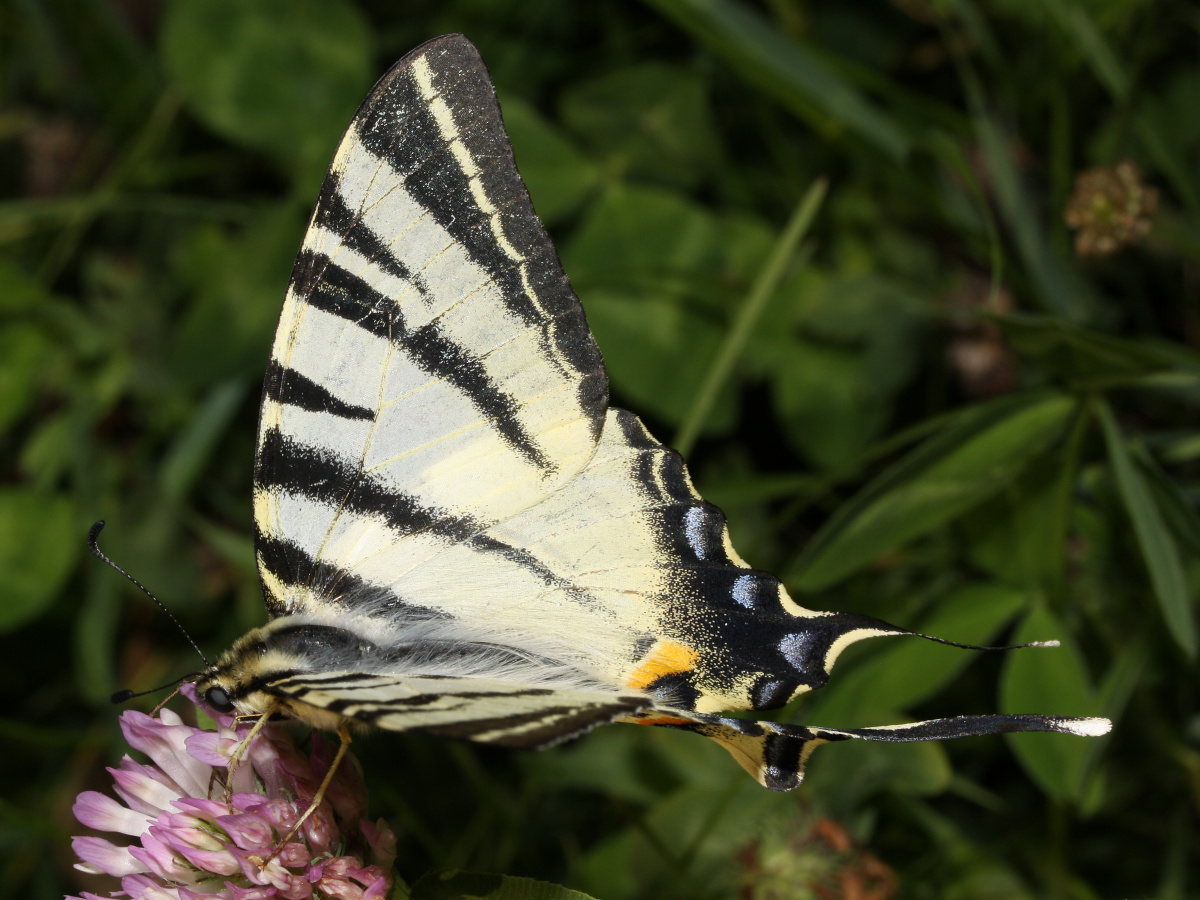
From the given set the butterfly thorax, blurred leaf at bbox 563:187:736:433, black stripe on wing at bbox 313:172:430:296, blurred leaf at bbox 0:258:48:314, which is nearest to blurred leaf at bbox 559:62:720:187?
blurred leaf at bbox 563:187:736:433

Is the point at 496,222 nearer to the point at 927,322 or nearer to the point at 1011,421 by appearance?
the point at 1011,421

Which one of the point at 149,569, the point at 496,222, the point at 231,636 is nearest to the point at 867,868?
the point at 496,222

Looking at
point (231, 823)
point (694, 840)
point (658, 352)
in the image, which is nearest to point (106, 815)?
point (231, 823)

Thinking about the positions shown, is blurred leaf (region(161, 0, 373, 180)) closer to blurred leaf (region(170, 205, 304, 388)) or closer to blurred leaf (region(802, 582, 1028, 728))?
blurred leaf (region(170, 205, 304, 388))

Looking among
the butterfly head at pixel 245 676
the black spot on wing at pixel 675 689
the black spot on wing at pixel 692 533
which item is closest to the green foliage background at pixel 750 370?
the black spot on wing at pixel 692 533

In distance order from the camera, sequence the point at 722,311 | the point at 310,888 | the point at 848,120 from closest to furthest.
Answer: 1. the point at 310,888
2. the point at 848,120
3. the point at 722,311

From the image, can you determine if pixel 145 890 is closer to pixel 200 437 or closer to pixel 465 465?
pixel 465 465
